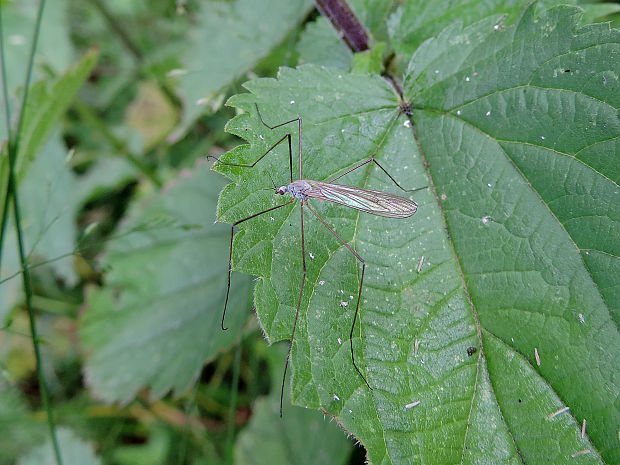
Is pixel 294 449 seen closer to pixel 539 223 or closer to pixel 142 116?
pixel 539 223

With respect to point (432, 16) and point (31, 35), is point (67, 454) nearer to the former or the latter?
point (31, 35)

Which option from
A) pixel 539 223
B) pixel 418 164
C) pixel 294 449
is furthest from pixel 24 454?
pixel 539 223

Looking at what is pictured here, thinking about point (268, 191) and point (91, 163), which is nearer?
point (268, 191)

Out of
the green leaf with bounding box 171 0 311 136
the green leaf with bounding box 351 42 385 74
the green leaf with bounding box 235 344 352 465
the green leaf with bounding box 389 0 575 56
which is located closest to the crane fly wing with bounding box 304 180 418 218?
the green leaf with bounding box 351 42 385 74

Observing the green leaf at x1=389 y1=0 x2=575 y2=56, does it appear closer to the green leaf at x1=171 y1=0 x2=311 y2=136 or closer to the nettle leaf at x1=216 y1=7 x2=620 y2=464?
the nettle leaf at x1=216 y1=7 x2=620 y2=464

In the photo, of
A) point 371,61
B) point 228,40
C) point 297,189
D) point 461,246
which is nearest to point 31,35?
point 228,40

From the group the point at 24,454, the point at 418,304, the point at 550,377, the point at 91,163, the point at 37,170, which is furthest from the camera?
the point at 91,163

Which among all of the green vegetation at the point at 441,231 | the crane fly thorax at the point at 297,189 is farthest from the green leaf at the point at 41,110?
the crane fly thorax at the point at 297,189
